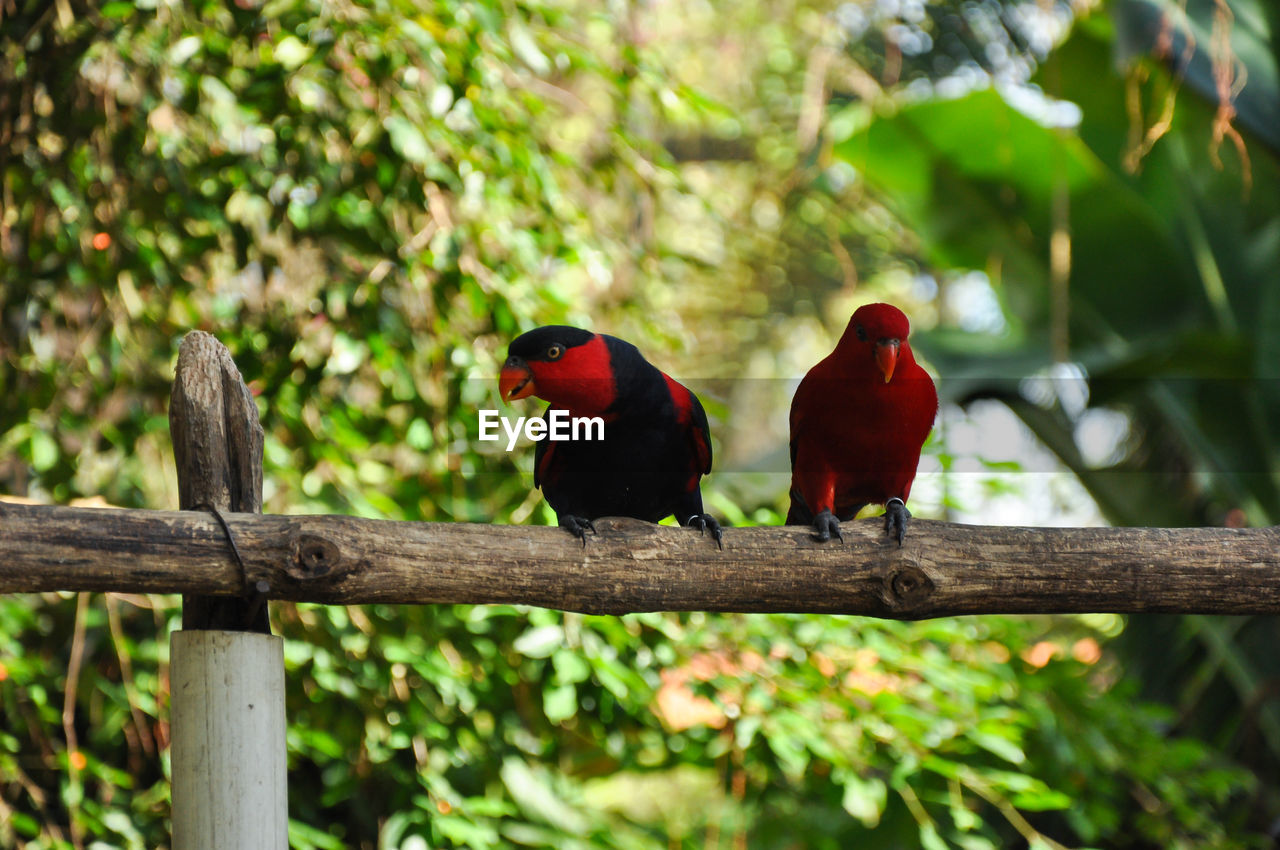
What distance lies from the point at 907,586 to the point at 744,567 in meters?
0.27

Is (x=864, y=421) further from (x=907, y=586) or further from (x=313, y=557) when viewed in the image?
(x=313, y=557)

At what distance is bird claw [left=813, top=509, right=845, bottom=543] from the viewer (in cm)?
165

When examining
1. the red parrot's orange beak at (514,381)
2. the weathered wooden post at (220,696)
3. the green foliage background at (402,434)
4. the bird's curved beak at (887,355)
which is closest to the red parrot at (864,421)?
the bird's curved beak at (887,355)

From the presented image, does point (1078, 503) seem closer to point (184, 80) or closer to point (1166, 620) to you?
point (1166, 620)

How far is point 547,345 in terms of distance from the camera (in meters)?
1.62

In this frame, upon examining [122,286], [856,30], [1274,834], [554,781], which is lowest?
[1274,834]

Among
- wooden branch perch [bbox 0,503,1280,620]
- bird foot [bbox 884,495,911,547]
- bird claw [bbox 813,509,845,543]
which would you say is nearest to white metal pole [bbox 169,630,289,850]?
wooden branch perch [bbox 0,503,1280,620]

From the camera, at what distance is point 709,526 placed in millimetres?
1659

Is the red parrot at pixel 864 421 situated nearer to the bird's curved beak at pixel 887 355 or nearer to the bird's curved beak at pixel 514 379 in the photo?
the bird's curved beak at pixel 887 355

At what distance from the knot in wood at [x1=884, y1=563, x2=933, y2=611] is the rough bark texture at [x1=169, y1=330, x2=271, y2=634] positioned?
1025mm

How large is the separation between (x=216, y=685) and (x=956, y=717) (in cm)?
199

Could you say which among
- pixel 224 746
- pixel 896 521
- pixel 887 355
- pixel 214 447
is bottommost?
pixel 224 746

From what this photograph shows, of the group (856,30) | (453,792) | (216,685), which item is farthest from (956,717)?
(856,30)

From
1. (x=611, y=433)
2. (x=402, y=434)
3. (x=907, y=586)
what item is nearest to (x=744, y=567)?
(x=907, y=586)
